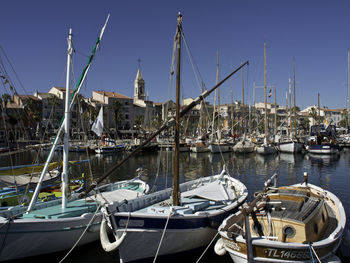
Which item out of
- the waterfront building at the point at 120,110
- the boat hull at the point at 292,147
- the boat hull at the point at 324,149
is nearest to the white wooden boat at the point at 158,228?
the boat hull at the point at 324,149

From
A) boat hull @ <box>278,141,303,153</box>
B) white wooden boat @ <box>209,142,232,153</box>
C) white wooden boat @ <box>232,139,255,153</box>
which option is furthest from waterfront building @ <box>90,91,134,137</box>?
boat hull @ <box>278,141,303,153</box>

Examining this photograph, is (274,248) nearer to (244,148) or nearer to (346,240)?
(346,240)

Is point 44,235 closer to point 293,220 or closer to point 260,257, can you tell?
point 260,257

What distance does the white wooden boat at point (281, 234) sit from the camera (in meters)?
10.1

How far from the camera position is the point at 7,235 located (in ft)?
38.9

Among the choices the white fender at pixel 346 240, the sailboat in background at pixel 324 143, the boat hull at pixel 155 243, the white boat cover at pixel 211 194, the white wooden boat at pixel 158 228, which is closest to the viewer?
the white wooden boat at pixel 158 228

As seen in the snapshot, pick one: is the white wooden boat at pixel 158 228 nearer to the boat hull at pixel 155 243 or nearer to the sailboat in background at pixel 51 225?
→ the boat hull at pixel 155 243

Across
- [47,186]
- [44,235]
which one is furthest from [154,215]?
[47,186]

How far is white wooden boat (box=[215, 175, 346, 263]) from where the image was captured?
10117 millimetres

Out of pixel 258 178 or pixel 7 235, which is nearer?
pixel 7 235

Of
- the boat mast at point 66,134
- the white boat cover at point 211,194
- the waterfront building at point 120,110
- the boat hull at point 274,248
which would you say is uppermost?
the waterfront building at point 120,110

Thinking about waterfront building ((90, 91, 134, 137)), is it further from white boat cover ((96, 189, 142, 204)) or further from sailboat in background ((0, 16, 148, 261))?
sailboat in background ((0, 16, 148, 261))

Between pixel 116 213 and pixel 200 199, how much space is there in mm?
5566

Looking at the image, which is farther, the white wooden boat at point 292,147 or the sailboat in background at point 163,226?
the white wooden boat at point 292,147
